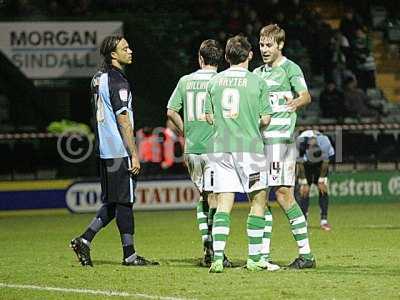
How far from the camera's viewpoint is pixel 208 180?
12117 millimetres

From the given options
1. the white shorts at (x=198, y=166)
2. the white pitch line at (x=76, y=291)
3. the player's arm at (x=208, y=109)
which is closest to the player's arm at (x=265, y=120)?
the player's arm at (x=208, y=109)

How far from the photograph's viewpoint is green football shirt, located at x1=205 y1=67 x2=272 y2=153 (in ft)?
37.2

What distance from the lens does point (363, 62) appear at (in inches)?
1095

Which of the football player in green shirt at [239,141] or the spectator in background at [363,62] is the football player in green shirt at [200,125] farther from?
the spectator in background at [363,62]

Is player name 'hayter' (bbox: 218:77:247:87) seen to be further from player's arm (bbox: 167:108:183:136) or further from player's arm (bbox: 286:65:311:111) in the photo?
player's arm (bbox: 167:108:183:136)

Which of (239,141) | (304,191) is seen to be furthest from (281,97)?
(304,191)

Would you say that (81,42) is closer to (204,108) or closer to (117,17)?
(117,17)

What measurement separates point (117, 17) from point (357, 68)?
5839 mm

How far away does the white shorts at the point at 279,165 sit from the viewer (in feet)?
38.3

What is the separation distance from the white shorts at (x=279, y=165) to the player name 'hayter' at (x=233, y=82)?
774 millimetres

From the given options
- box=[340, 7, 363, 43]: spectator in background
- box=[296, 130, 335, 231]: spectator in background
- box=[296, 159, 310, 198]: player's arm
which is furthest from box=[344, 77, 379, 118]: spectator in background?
box=[296, 159, 310, 198]: player's arm

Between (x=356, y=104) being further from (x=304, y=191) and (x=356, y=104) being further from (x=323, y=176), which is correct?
(x=304, y=191)

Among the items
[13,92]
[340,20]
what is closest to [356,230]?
[13,92]

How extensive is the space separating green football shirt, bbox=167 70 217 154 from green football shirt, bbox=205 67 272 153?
1.20 meters
